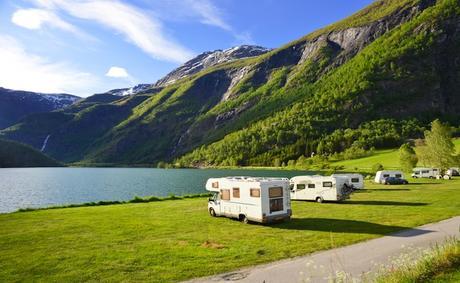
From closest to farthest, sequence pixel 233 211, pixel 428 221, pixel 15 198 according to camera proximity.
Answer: pixel 428 221 < pixel 233 211 < pixel 15 198

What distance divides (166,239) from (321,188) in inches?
963

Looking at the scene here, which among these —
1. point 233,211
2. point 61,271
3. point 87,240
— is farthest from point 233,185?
point 61,271

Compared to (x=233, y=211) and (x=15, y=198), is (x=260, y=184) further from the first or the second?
(x=15, y=198)

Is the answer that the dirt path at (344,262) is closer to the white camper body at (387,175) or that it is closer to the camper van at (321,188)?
the camper van at (321,188)

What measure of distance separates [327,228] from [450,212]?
1145 cm

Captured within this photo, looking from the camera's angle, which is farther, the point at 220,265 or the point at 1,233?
the point at 1,233

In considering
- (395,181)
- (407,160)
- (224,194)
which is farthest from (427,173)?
(224,194)

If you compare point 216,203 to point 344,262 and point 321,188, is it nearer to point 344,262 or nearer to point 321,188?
point 321,188

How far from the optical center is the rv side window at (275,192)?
2747cm

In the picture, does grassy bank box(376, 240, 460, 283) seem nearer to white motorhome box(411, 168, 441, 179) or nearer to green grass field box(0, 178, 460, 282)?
green grass field box(0, 178, 460, 282)

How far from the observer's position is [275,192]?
27750 mm

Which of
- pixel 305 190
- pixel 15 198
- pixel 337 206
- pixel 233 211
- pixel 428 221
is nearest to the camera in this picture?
pixel 428 221

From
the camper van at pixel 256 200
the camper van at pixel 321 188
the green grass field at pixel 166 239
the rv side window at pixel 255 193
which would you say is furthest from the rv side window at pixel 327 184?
the rv side window at pixel 255 193

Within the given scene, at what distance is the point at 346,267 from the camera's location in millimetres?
15984
